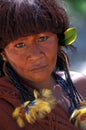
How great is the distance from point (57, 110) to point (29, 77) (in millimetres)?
220

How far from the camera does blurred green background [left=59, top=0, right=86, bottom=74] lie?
21.0 feet

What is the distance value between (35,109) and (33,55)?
27 centimetres

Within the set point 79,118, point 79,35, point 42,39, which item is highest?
point 42,39

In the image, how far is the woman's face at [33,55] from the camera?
2.73 m

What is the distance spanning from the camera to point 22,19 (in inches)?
106

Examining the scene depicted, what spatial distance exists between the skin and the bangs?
0.13 feet

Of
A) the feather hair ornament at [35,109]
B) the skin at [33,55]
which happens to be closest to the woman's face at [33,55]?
the skin at [33,55]

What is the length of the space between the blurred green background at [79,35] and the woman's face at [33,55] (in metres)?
2.69

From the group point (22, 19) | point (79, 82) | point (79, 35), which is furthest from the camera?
point (79, 35)

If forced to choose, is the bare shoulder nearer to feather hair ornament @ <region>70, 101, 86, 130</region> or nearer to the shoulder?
the shoulder

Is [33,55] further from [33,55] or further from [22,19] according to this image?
[22,19]

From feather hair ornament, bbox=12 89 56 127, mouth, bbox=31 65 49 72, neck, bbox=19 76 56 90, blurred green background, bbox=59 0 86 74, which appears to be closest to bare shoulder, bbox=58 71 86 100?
neck, bbox=19 76 56 90

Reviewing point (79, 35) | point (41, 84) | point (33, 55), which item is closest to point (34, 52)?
point (33, 55)

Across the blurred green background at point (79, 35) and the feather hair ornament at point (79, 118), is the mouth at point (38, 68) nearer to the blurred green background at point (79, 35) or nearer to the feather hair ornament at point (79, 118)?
the feather hair ornament at point (79, 118)
